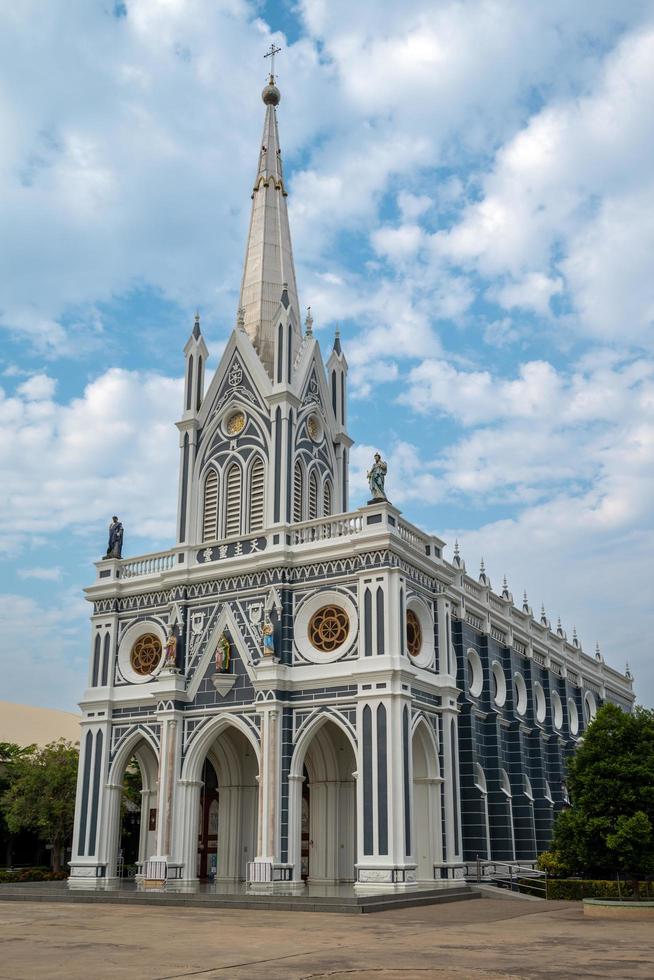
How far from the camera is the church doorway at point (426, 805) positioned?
28984 millimetres

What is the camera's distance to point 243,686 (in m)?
30.2

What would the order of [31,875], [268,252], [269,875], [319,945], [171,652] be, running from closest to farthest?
1. [319,945]
2. [269,875]
3. [171,652]
4. [31,875]
5. [268,252]

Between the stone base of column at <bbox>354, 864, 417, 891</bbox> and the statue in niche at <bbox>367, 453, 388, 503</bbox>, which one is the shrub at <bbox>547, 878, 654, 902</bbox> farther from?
the statue in niche at <bbox>367, 453, 388, 503</bbox>

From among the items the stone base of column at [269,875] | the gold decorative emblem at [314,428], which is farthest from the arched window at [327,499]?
the stone base of column at [269,875]

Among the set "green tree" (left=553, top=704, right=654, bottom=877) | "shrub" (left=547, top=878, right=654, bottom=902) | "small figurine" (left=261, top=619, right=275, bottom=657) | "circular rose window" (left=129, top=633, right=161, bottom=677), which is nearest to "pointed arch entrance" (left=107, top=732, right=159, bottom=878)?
"circular rose window" (left=129, top=633, right=161, bottom=677)

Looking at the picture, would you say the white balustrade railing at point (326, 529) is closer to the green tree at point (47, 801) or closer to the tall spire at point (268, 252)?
the tall spire at point (268, 252)

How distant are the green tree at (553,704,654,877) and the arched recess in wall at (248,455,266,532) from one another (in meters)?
13.1

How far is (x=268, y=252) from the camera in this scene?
38625mm

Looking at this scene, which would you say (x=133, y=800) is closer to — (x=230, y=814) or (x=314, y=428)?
(x=230, y=814)

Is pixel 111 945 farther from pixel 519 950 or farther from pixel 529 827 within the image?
pixel 529 827

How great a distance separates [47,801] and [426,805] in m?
16.8

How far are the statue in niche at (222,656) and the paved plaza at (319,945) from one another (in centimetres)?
858

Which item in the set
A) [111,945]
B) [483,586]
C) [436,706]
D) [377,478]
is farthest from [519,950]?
[483,586]

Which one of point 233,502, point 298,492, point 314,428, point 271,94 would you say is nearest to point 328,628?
point 298,492
